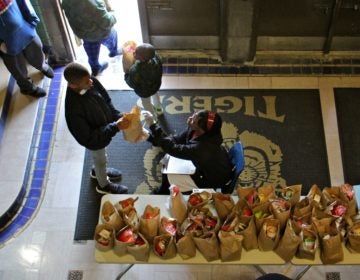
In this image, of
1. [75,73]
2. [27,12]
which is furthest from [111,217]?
[27,12]

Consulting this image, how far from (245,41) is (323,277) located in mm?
→ 2682

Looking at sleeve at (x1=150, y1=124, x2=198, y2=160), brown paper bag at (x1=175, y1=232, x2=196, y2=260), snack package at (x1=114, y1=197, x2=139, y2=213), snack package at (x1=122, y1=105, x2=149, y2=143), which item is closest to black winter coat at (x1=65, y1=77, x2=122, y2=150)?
snack package at (x1=122, y1=105, x2=149, y2=143)

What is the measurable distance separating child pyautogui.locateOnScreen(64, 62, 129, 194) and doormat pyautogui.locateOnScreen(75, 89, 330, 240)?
699 millimetres

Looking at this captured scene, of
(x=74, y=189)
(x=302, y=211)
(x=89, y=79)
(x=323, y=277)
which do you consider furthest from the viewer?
(x=74, y=189)

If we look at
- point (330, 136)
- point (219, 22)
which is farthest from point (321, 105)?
point (219, 22)

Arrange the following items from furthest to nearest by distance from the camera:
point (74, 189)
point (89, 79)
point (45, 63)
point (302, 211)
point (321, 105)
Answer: point (45, 63)
point (321, 105)
point (74, 189)
point (89, 79)
point (302, 211)

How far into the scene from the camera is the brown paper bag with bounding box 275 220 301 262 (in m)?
2.97

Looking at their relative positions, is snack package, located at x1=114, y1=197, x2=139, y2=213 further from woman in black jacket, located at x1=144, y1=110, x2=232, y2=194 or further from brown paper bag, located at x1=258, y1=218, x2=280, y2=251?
brown paper bag, located at x1=258, y1=218, x2=280, y2=251

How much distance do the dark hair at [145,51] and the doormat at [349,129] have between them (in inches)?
88.4

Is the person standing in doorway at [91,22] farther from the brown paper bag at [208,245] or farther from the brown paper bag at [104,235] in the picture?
the brown paper bag at [208,245]

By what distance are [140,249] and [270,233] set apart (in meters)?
0.88

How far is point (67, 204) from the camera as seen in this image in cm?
441

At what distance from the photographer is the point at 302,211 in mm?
3137

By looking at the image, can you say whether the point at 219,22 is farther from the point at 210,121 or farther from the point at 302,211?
the point at 302,211
